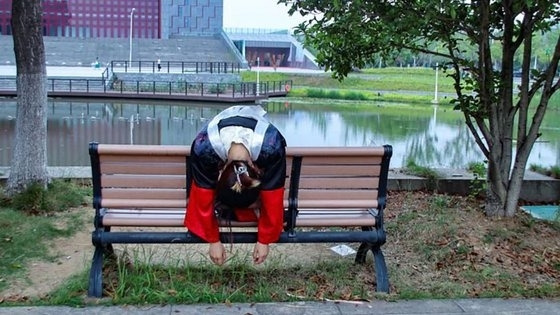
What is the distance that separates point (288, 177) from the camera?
3701mm

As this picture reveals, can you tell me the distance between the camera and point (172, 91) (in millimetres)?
32344

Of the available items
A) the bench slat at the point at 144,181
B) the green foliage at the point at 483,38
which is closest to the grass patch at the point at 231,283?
the bench slat at the point at 144,181

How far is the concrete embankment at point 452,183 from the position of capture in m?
6.77

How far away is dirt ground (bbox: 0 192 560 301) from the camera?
3.96 meters

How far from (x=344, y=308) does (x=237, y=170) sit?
98 cm

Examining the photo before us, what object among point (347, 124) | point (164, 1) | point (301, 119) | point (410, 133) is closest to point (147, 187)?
point (410, 133)

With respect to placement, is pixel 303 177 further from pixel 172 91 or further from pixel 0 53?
pixel 0 53

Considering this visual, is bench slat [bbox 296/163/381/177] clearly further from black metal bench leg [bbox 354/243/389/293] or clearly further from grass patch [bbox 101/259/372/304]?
grass patch [bbox 101/259/372/304]

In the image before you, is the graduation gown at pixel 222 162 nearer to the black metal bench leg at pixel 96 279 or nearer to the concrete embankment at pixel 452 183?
the black metal bench leg at pixel 96 279

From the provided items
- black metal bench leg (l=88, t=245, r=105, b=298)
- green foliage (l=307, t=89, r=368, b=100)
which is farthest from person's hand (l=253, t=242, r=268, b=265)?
green foliage (l=307, t=89, r=368, b=100)

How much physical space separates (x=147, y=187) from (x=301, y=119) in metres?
18.5

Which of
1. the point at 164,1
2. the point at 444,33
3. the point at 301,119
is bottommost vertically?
the point at 301,119

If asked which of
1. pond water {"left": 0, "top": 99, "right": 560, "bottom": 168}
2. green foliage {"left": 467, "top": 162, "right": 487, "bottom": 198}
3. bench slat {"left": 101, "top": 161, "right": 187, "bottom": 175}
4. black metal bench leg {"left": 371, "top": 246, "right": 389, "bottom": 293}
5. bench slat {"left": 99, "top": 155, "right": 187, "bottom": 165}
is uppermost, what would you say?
bench slat {"left": 99, "top": 155, "right": 187, "bottom": 165}

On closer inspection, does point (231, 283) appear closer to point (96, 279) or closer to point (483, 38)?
point (96, 279)
